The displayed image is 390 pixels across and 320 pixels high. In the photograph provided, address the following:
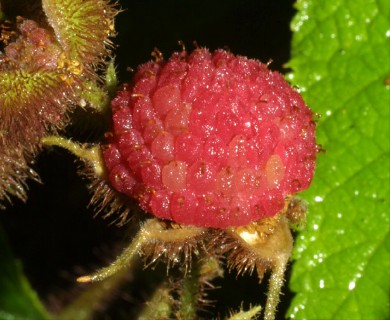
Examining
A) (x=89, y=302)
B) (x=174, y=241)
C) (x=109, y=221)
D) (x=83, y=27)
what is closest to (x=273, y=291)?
(x=174, y=241)

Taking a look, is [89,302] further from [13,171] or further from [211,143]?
[211,143]

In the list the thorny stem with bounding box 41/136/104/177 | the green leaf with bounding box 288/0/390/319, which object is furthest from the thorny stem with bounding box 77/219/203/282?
the green leaf with bounding box 288/0/390/319

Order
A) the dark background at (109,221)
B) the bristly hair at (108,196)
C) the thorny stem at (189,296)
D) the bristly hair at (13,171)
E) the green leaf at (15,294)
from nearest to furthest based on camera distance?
the bristly hair at (108,196), the bristly hair at (13,171), the thorny stem at (189,296), the dark background at (109,221), the green leaf at (15,294)

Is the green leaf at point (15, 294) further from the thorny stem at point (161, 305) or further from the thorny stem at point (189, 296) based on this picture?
the thorny stem at point (189, 296)

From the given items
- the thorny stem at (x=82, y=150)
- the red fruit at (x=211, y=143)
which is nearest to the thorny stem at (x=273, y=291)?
the red fruit at (x=211, y=143)

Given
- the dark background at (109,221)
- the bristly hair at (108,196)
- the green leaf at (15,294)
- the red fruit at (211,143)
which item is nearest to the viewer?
the red fruit at (211,143)

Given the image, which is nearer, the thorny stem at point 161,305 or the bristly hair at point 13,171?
the bristly hair at point 13,171

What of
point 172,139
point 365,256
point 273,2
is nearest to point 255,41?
point 273,2
